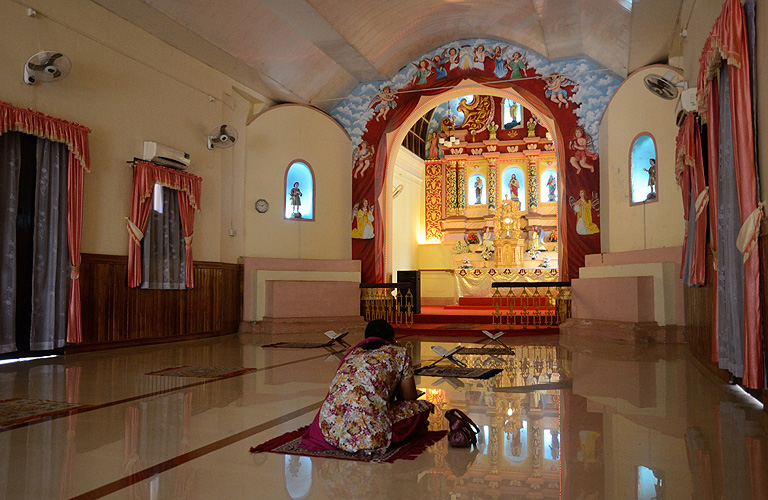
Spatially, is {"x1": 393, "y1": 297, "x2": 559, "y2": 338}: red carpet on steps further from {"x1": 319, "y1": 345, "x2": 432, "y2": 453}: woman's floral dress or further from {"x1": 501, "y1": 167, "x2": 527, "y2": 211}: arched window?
{"x1": 319, "y1": 345, "x2": 432, "y2": 453}: woman's floral dress

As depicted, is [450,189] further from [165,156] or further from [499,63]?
[165,156]

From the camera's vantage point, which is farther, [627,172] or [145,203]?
[627,172]

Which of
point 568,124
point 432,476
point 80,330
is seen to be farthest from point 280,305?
point 432,476

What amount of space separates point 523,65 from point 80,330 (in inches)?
360

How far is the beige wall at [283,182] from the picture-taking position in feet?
38.6

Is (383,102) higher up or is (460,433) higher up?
(383,102)

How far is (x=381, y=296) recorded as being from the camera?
12602 mm

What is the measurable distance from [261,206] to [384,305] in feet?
10.2

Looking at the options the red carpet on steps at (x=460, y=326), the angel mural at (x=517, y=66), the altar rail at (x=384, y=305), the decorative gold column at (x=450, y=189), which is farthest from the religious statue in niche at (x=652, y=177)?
the decorative gold column at (x=450, y=189)

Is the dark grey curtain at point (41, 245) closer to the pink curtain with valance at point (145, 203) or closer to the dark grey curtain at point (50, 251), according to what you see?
the dark grey curtain at point (50, 251)

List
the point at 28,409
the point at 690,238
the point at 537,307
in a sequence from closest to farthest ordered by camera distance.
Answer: the point at 28,409, the point at 690,238, the point at 537,307

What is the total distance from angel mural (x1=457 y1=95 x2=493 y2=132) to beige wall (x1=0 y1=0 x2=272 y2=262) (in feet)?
30.8

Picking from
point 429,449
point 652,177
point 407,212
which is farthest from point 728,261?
point 407,212

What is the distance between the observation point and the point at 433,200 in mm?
18406
